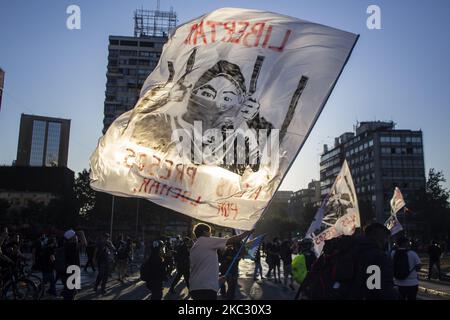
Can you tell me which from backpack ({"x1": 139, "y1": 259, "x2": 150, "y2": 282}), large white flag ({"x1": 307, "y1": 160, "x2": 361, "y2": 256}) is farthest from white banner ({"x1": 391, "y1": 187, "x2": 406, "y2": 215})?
backpack ({"x1": 139, "y1": 259, "x2": 150, "y2": 282})

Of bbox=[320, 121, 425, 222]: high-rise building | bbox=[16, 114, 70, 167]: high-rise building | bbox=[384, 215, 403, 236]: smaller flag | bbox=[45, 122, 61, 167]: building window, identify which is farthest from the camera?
bbox=[45, 122, 61, 167]: building window

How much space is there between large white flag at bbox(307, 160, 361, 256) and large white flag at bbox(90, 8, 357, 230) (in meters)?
7.03

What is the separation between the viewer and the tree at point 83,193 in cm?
6397

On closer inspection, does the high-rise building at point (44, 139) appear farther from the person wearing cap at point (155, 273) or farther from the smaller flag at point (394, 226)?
the person wearing cap at point (155, 273)

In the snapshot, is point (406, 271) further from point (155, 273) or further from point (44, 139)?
point (44, 139)

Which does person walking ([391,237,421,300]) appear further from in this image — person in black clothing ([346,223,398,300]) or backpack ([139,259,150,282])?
backpack ([139,259,150,282])

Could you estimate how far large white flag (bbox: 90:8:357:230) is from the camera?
546cm

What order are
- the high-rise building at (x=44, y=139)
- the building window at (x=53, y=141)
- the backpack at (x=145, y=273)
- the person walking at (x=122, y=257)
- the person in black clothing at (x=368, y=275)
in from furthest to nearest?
the building window at (x=53, y=141) → the high-rise building at (x=44, y=139) → the person walking at (x=122, y=257) → the backpack at (x=145, y=273) → the person in black clothing at (x=368, y=275)

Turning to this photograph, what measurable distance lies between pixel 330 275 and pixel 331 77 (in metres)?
2.32

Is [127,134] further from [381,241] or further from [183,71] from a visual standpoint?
[381,241]

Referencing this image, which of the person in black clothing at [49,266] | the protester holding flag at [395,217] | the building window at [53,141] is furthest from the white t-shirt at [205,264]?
the building window at [53,141]

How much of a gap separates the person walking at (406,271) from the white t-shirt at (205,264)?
4.11 metres

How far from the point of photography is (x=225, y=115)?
19.1 ft
